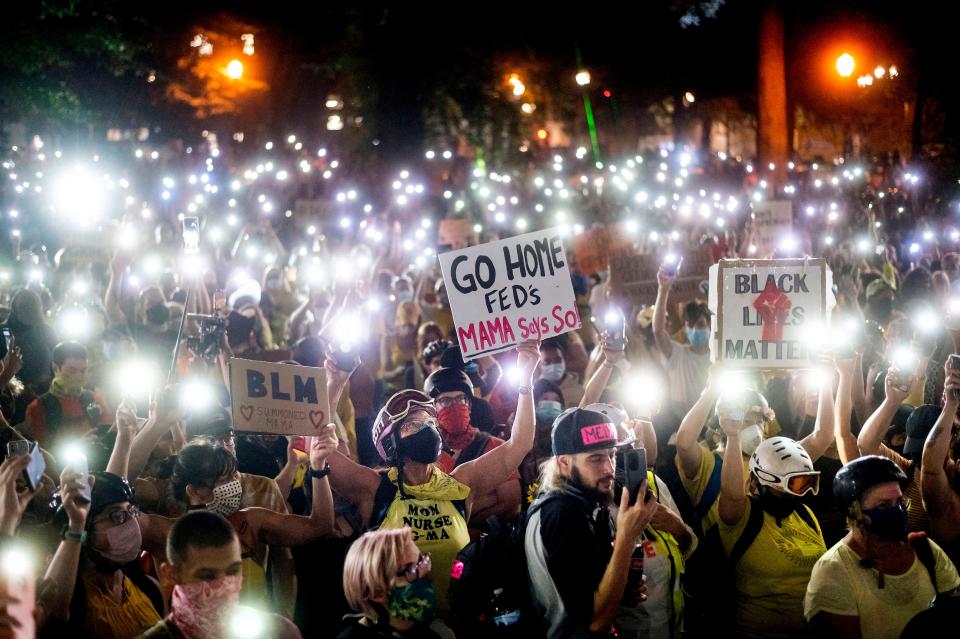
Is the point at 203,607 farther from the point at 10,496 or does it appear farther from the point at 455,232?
the point at 455,232

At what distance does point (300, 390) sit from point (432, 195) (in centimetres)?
2148

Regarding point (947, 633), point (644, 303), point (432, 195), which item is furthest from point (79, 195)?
point (947, 633)

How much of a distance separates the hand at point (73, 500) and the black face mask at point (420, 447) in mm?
1541

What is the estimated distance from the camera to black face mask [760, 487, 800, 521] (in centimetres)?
495

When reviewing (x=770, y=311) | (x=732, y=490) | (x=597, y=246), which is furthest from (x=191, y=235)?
(x=597, y=246)

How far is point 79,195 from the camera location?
18594 mm

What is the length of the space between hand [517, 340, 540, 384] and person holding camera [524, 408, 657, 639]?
1.43 metres

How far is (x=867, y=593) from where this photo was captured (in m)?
4.34

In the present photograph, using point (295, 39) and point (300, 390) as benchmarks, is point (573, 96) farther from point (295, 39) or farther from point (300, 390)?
point (300, 390)

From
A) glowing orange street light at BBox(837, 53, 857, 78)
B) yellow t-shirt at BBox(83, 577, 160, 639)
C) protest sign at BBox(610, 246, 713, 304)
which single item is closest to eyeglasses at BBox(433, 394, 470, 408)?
yellow t-shirt at BBox(83, 577, 160, 639)

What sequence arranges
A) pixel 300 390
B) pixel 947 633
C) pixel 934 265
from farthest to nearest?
pixel 934 265
pixel 300 390
pixel 947 633

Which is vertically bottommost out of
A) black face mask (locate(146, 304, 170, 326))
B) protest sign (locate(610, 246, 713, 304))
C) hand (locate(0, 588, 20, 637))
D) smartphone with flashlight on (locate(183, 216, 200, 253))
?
hand (locate(0, 588, 20, 637))

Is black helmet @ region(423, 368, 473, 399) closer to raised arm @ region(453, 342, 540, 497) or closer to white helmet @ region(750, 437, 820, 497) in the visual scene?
raised arm @ region(453, 342, 540, 497)

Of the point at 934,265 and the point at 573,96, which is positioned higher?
the point at 573,96
